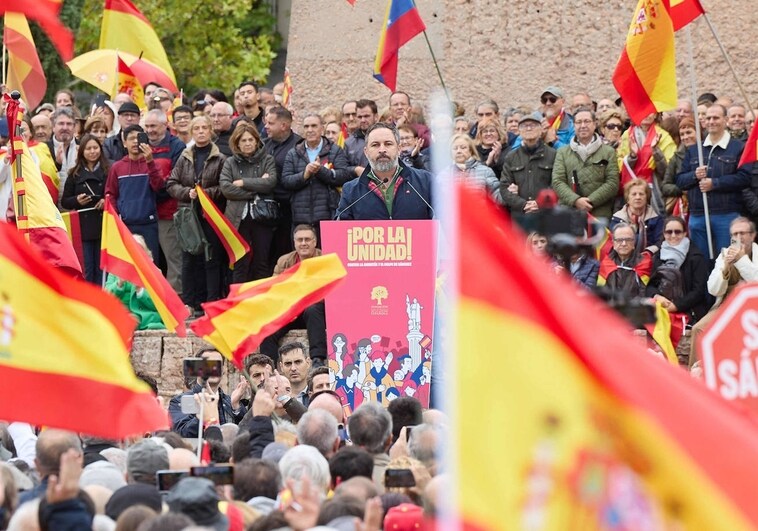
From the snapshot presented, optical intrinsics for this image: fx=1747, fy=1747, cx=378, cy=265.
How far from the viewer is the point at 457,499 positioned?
176 inches

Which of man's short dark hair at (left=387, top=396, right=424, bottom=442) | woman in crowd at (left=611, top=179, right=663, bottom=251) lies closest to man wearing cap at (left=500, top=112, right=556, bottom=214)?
woman in crowd at (left=611, top=179, right=663, bottom=251)

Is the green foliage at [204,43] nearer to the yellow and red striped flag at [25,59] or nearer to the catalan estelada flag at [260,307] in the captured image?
the yellow and red striped flag at [25,59]

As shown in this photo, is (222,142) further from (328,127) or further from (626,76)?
(626,76)

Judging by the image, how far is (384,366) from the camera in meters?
11.8

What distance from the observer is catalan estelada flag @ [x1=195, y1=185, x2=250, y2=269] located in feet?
48.1

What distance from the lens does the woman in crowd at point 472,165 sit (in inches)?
561

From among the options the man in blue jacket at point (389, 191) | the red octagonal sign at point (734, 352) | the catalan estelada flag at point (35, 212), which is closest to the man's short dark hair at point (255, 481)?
the red octagonal sign at point (734, 352)

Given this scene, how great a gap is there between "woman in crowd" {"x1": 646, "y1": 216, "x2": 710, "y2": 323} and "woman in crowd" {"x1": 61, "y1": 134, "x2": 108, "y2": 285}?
16.2ft

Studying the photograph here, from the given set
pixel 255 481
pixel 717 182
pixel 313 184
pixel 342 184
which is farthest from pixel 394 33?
pixel 255 481

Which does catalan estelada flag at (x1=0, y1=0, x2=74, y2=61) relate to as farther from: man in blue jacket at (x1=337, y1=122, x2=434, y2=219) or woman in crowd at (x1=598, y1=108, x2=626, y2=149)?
woman in crowd at (x1=598, y1=108, x2=626, y2=149)

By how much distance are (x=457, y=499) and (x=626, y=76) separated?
978 cm

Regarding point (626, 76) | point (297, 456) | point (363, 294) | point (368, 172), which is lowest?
point (297, 456)

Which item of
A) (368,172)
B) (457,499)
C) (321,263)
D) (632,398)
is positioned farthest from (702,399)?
(368,172)

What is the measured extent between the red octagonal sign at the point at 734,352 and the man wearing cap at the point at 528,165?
778 centimetres
